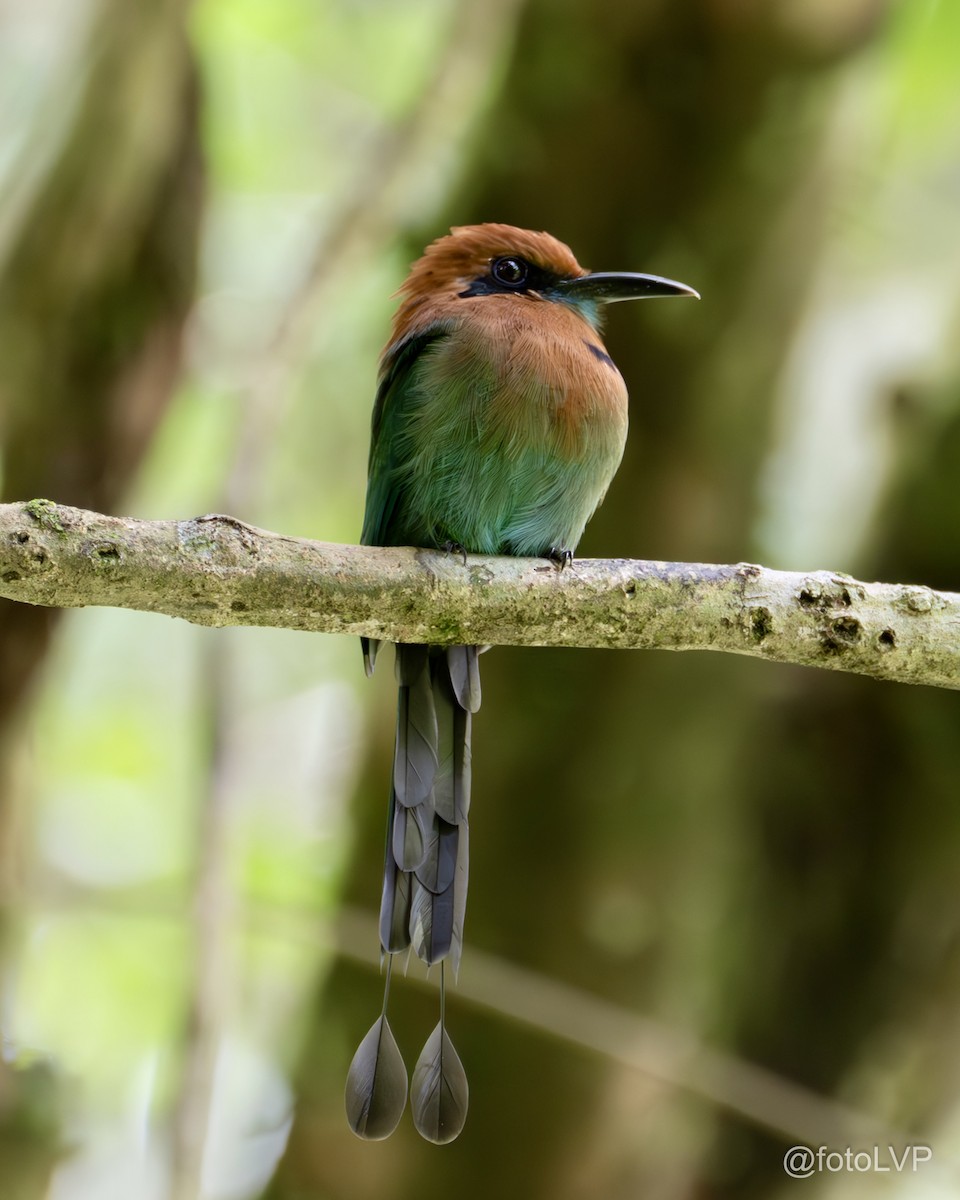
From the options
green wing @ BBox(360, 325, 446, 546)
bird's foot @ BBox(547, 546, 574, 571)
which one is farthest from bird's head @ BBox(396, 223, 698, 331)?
bird's foot @ BBox(547, 546, 574, 571)

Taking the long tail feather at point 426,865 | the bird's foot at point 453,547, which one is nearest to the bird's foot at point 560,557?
the bird's foot at point 453,547

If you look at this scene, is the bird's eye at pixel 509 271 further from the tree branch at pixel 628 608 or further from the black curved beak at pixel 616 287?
the tree branch at pixel 628 608

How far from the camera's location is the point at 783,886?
11.7 ft

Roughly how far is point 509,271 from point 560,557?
1106 mm

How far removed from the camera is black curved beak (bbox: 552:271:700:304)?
135 inches

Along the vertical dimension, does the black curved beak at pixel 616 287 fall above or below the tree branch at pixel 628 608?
above

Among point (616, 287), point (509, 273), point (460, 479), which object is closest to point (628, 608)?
point (460, 479)

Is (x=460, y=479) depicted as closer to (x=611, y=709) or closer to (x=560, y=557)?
(x=560, y=557)

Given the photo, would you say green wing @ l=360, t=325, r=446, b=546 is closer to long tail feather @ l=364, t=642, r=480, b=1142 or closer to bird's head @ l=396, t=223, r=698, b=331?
bird's head @ l=396, t=223, r=698, b=331

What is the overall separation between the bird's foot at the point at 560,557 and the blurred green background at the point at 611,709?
0.58 metres

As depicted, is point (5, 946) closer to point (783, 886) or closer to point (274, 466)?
point (783, 886)

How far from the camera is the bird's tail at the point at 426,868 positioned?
2869mm

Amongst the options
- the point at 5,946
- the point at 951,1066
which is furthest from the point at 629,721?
the point at 5,946

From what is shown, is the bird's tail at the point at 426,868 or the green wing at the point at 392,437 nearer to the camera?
the bird's tail at the point at 426,868
